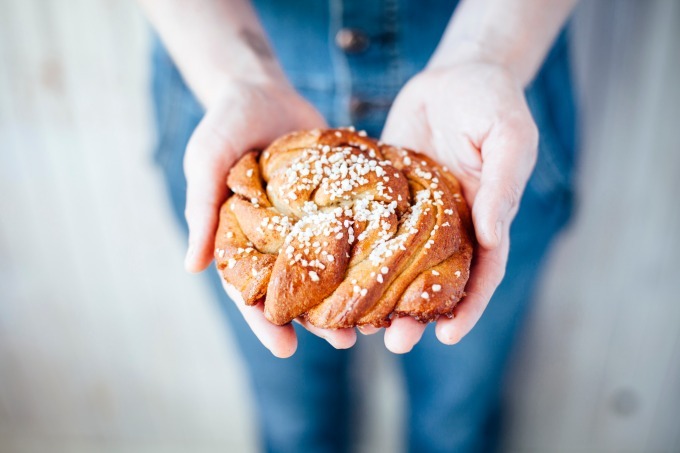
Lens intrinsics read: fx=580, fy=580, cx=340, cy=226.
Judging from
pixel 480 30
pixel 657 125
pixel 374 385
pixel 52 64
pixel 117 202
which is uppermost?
pixel 480 30

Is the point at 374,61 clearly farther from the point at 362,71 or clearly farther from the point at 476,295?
the point at 476,295

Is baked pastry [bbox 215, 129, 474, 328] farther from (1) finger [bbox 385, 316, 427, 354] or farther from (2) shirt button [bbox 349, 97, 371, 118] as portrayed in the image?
(2) shirt button [bbox 349, 97, 371, 118]

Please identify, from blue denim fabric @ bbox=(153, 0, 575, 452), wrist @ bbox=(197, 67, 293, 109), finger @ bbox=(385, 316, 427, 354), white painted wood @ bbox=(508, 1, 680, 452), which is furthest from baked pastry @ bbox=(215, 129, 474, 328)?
white painted wood @ bbox=(508, 1, 680, 452)

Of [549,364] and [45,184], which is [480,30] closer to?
[549,364]

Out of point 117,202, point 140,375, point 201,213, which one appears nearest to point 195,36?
point 201,213

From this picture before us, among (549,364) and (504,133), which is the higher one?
(504,133)

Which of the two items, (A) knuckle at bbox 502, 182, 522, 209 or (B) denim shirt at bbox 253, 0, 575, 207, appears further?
(B) denim shirt at bbox 253, 0, 575, 207

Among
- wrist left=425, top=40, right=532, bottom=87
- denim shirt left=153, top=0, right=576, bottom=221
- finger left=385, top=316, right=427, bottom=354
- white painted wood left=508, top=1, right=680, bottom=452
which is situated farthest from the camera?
white painted wood left=508, top=1, right=680, bottom=452
